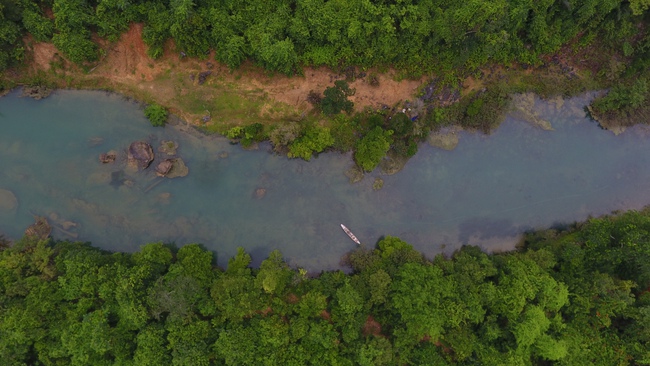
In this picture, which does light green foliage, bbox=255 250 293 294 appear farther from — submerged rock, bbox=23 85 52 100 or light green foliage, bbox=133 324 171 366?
submerged rock, bbox=23 85 52 100

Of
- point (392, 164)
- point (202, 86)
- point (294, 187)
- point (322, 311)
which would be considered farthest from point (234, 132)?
point (322, 311)

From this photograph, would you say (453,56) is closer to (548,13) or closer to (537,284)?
(548,13)

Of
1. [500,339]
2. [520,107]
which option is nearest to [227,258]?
[500,339]

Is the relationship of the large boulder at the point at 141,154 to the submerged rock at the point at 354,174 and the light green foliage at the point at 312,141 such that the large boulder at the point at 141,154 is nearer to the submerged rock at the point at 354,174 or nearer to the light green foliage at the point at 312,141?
the light green foliage at the point at 312,141

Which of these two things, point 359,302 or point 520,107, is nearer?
point 359,302

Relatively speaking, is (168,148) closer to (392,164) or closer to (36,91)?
(36,91)

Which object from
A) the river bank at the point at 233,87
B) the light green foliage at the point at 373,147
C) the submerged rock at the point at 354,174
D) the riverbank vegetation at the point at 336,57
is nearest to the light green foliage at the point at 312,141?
the riverbank vegetation at the point at 336,57
